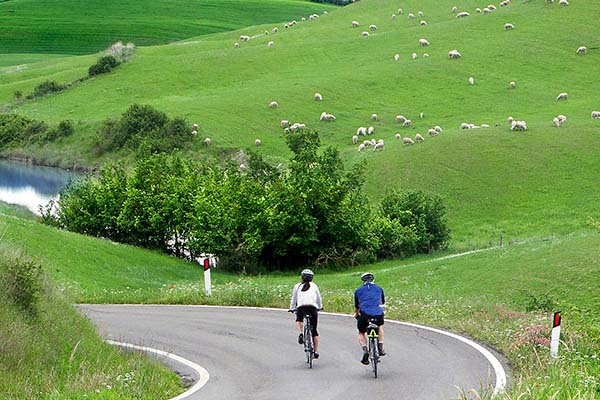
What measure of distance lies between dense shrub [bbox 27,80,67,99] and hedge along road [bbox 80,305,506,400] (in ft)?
266

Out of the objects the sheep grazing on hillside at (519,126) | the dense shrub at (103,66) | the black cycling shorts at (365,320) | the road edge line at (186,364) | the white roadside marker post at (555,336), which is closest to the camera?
the road edge line at (186,364)

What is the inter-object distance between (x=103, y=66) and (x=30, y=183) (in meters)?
31.4

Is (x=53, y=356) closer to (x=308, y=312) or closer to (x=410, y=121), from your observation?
(x=308, y=312)

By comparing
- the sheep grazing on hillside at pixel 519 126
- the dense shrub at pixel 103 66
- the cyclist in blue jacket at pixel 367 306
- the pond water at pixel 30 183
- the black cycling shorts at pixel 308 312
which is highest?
the cyclist in blue jacket at pixel 367 306

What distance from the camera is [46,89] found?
10581 cm

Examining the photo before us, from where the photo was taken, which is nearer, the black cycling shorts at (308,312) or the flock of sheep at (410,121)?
the black cycling shorts at (308,312)

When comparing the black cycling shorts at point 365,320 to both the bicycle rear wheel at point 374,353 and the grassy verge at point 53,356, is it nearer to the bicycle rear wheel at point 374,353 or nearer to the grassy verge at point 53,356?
the bicycle rear wheel at point 374,353

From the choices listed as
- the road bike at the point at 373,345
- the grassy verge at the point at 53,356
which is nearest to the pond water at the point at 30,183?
the grassy verge at the point at 53,356

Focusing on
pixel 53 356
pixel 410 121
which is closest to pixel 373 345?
pixel 53 356

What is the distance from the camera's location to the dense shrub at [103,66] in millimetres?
107000

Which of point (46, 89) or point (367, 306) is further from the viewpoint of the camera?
point (46, 89)

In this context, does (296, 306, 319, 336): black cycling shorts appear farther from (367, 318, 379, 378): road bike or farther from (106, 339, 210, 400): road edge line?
(106, 339, 210, 400): road edge line

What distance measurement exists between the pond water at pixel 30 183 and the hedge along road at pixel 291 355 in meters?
40.0

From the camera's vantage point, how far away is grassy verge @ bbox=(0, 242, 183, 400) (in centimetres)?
1568
